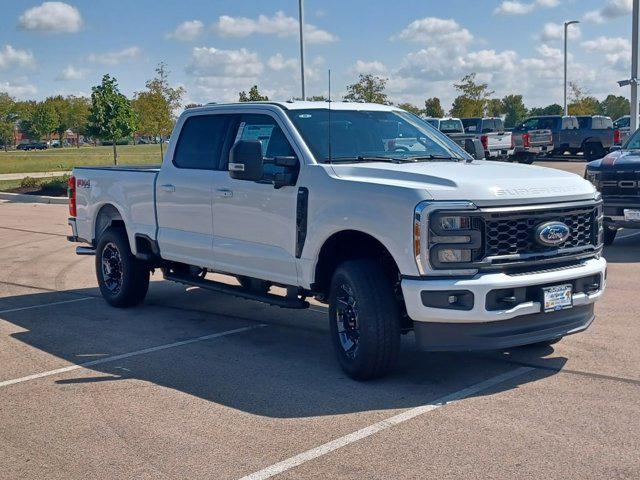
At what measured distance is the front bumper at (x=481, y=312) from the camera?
228 inches

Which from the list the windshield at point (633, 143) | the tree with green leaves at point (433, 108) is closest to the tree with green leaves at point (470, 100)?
the tree with green leaves at point (433, 108)

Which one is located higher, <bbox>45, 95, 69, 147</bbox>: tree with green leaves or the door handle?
<bbox>45, 95, 69, 147</bbox>: tree with green leaves

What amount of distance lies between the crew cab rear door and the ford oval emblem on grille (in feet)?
10.5

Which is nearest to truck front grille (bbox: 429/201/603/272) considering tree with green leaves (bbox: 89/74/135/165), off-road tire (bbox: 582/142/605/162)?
tree with green leaves (bbox: 89/74/135/165)

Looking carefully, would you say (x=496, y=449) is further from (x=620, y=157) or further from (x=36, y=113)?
(x=36, y=113)

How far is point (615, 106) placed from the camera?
80250 mm

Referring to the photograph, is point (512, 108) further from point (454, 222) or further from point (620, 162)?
point (454, 222)

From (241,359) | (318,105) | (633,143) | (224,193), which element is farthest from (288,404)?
(633,143)

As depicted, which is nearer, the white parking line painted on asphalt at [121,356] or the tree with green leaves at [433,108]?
the white parking line painted on asphalt at [121,356]

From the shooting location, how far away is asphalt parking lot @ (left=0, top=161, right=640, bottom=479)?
4.89 meters

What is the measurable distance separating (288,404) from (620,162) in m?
8.24

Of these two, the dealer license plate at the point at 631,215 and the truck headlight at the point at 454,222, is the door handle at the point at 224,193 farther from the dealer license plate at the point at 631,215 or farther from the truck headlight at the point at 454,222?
the dealer license plate at the point at 631,215

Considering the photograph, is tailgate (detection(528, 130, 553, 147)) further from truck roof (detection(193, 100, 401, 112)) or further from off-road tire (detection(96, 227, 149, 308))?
truck roof (detection(193, 100, 401, 112))

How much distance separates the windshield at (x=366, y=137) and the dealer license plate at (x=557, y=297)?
5.65 feet
